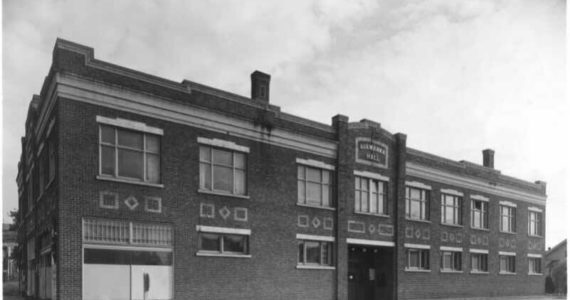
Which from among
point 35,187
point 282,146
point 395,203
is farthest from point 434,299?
point 35,187

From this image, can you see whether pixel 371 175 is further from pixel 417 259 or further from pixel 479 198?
pixel 479 198

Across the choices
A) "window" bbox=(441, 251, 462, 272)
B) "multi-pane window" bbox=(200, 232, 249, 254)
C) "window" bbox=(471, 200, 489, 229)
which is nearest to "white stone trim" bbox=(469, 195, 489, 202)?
"window" bbox=(471, 200, 489, 229)

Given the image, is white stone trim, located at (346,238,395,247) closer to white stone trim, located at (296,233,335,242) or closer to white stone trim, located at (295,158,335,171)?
white stone trim, located at (296,233,335,242)

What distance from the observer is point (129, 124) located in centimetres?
1739

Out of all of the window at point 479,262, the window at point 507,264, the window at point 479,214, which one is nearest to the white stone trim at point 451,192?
the window at point 479,214

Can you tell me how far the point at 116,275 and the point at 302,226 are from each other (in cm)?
801

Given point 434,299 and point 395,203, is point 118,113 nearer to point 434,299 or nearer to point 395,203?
point 395,203

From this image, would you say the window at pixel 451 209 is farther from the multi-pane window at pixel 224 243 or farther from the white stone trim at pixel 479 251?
the multi-pane window at pixel 224 243

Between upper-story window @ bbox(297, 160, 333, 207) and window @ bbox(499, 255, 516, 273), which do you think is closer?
upper-story window @ bbox(297, 160, 333, 207)

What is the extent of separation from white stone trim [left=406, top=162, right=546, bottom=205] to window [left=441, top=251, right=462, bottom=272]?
3.76 m

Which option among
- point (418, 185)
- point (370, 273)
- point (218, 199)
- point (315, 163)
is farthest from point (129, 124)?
point (418, 185)

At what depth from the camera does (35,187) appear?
21797 millimetres

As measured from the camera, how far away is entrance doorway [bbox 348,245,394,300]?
82.5 ft

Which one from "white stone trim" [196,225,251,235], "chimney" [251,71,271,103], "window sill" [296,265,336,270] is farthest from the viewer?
"chimney" [251,71,271,103]
